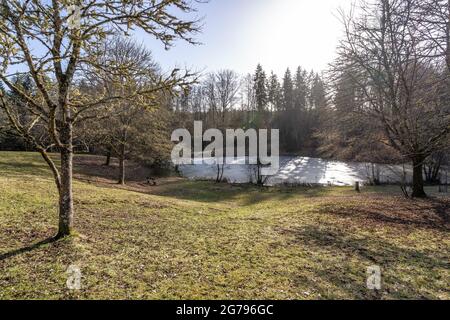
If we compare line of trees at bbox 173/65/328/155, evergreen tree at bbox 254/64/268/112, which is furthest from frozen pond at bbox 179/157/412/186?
evergreen tree at bbox 254/64/268/112

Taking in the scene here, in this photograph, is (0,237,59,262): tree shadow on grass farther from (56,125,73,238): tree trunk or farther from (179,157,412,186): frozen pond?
(179,157,412,186): frozen pond

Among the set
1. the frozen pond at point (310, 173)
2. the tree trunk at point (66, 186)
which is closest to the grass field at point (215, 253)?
the tree trunk at point (66, 186)

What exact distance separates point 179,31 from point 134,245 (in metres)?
3.90

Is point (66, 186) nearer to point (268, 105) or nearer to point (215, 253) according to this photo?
point (215, 253)

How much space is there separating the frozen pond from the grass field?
14.6 m

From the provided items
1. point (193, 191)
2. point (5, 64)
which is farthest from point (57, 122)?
point (193, 191)

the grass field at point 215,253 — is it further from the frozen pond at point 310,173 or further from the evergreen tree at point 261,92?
the evergreen tree at point 261,92

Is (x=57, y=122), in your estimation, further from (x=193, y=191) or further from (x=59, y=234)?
(x=193, y=191)

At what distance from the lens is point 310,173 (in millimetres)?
27797

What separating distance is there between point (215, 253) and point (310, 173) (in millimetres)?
24308

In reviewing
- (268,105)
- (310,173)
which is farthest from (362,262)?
(268,105)

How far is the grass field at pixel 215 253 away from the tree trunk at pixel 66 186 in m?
0.32

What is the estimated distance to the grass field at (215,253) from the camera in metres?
3.71

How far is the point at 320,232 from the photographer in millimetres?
6727
